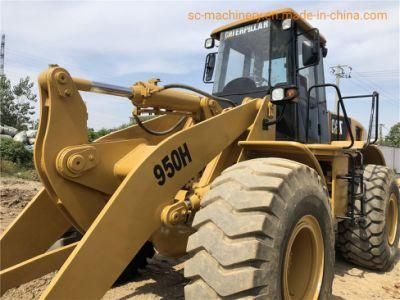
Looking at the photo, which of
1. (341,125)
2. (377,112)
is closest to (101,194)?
(377,112)

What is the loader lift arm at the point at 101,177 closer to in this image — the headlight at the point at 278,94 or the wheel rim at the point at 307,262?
the headlight at the point at 278,94

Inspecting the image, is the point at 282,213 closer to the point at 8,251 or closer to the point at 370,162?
the point at 8,251

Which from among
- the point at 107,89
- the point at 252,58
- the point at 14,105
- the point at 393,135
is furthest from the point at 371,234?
the point at 393,135

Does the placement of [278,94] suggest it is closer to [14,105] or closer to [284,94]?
[284,94]

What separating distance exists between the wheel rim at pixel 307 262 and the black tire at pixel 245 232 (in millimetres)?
Result: 336

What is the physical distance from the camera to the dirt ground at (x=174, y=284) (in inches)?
149

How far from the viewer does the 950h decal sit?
9.53 feet

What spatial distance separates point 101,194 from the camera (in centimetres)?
321

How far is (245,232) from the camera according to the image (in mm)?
2471

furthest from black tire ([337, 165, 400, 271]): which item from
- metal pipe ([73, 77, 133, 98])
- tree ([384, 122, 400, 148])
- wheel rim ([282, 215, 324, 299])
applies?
tree ([384, 122, 400, 148])

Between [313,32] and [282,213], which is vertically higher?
[313,32]

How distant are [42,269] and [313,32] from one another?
11.5 ft

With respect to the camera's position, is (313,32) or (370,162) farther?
(370,162)

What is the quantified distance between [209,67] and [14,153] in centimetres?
1393
